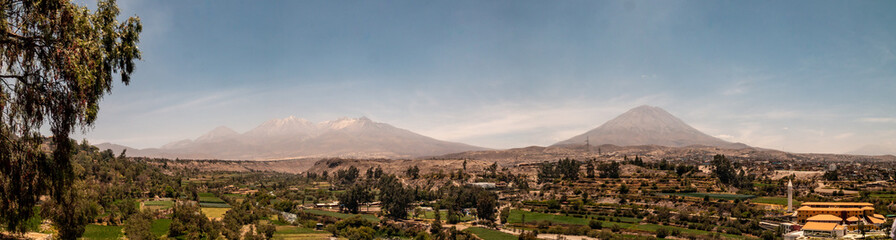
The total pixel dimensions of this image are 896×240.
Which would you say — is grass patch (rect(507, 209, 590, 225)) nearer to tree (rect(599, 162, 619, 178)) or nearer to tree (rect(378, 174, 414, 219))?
tree (rect(378, 174, 414, 219))

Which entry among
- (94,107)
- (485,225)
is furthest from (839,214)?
(94,107)

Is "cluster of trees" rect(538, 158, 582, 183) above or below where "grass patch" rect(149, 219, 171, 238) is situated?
above

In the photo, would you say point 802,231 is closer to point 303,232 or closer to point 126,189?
point 303,232

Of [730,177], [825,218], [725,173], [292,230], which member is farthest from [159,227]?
[725,173]

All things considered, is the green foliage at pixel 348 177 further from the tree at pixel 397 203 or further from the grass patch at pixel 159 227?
the grass patch at pixel 159 227

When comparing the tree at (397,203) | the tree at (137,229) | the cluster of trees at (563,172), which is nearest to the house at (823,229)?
the tree at (397,203)

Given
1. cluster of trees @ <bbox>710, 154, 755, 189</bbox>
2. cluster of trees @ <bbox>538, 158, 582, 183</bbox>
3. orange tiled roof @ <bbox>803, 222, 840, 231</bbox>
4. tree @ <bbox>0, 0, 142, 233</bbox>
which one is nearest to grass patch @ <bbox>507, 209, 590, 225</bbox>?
orange tiled roof @ <bbox>803, 222, 840, 231</bbox>

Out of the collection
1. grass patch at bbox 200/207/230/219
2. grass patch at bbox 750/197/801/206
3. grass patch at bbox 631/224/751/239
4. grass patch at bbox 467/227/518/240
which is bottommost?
grass patch at bbox 467/227/518/240
